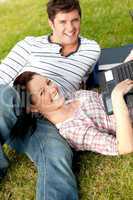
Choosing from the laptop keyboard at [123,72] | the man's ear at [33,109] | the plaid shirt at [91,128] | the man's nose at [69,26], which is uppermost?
the man's nose at [69,26]

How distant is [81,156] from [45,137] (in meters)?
0.27

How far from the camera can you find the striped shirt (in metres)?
3.66

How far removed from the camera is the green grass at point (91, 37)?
10.2 ft

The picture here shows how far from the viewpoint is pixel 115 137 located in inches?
126

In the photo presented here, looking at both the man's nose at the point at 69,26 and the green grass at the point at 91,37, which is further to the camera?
the man's nose at the point at 69,26

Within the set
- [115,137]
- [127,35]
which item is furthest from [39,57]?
[127,35]

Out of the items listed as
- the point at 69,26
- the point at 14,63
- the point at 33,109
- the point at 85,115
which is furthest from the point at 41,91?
the point at 69,26

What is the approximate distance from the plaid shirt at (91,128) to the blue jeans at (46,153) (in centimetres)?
8

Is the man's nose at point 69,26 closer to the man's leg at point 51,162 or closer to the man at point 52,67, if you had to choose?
the man at point 52,67

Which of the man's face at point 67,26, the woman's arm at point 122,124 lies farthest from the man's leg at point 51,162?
the man's face at point 67,26

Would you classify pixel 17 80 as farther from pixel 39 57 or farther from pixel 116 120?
pixel 116 120

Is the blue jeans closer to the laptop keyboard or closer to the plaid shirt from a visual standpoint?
the plaid shirt

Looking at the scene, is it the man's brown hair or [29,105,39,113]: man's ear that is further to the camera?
the man's brown hair

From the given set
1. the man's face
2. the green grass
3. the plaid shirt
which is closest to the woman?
the plaid shirt
